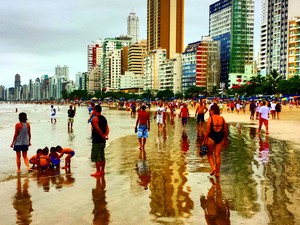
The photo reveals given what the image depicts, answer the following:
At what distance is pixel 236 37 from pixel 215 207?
150 m

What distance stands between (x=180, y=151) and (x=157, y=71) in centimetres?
14880

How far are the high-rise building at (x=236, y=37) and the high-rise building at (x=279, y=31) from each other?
20.9 metres

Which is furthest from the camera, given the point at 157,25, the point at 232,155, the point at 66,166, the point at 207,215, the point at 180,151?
the point at 157,25

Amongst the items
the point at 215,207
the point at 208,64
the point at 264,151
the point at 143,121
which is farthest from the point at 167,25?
the point at 215,207

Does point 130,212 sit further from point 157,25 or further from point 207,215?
point 157,25

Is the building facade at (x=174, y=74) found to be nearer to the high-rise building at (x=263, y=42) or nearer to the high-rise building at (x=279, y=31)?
the high-rise building at (x=263, y=42)

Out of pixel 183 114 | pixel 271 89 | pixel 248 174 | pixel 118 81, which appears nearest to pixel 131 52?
pixel 118 81

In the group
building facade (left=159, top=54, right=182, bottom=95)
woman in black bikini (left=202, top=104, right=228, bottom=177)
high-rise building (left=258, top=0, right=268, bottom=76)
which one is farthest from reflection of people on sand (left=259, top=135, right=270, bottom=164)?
building facade (left=159, top=54, right=182, bottom=95)

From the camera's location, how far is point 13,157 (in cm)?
1214

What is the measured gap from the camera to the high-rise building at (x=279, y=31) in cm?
11556

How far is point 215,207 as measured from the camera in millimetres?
5840

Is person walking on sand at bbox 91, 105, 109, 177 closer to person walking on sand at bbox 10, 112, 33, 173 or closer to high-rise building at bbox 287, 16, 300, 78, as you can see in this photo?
person walking on sand at bbox 10, 112, 33, 173

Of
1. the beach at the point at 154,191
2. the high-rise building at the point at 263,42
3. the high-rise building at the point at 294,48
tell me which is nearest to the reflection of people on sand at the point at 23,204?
the beach at the point at 154,191

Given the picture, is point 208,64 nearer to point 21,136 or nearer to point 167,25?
point 167,25
